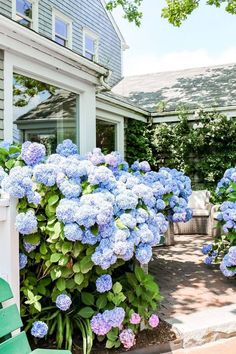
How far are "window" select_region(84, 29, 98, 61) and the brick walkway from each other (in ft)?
25.7

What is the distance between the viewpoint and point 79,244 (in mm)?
2479

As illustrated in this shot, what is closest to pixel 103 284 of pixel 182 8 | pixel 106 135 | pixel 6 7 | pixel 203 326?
pixel 203 326

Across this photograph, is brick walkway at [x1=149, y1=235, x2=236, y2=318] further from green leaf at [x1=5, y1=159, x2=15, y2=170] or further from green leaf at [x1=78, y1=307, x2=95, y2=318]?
green leaf at [x1=5, y1=159, x2=15, y2=170]

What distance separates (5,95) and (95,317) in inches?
112

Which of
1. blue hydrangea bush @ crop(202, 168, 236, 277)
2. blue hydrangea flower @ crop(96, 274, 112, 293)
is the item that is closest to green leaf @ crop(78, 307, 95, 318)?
blue hydrangea flower @ crop(96, 274, 112, 293)

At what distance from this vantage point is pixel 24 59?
4438mm

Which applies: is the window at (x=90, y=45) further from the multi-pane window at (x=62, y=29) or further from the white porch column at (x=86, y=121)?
the white porch column at (x=86, y=121)

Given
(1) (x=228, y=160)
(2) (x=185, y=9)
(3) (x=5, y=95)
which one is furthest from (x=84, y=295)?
(2) (x=185, y=9)

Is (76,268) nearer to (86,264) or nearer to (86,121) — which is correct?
(86,264)

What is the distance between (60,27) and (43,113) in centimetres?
636

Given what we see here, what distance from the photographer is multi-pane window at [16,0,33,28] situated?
8762mm

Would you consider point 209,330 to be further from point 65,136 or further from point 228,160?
point 228,160

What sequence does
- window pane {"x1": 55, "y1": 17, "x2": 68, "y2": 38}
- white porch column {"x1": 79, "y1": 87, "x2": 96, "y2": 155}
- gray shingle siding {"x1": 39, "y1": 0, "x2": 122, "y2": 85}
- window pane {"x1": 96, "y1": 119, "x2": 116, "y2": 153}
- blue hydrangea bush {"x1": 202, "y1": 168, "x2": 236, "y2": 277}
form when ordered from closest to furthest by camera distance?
1. blue hydrangea bush {"x1": 202, "y1": 168, "x2": 236, "y2": 277}
2. white porch column {"x1": 79, "y1": 87, "x2": 96, "y2": 155}
3. window pane {"x1": 96, "y1": 119, "x2": 116, "y2": 153}
4. gray shingle siding {"x1": 39, "y1": 0, "x2": 122, "y2": 85}
5. window pane {"x1": 55, "y1": 17, "x2": 68, "y2": 38}

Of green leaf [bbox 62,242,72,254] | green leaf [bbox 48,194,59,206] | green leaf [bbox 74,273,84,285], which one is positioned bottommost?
green leaf [bbox 74,273,84,285]
